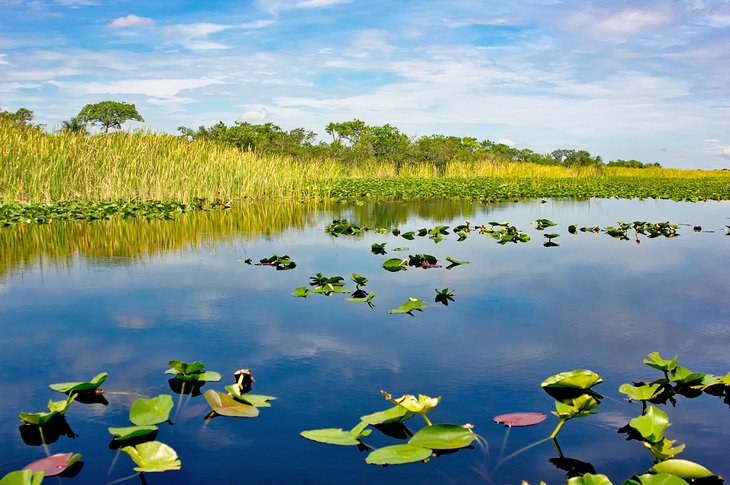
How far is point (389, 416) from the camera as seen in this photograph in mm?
2461

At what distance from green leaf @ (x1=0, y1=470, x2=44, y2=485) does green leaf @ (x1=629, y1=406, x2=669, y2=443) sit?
84.2 inches

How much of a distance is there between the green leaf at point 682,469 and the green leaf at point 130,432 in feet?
6.07

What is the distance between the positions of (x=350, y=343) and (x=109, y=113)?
43.4m

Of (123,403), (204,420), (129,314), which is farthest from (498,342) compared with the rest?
(129,314)

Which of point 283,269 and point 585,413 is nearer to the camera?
point 585,413

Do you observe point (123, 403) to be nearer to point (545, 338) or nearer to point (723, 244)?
point (545, 338)

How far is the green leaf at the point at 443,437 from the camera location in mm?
2241

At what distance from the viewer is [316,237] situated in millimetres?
8469

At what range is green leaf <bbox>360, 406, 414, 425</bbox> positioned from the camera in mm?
2443

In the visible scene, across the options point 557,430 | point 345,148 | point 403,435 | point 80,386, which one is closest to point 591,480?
point 557,430

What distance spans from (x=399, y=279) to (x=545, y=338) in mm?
2028

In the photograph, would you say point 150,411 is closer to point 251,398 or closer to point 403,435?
point 251,398

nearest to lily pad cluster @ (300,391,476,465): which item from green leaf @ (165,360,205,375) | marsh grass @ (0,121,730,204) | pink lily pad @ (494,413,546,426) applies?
pink lily pad @ (494,413,546,426)

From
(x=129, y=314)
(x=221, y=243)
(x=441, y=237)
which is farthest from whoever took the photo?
(x=441, y=237)
